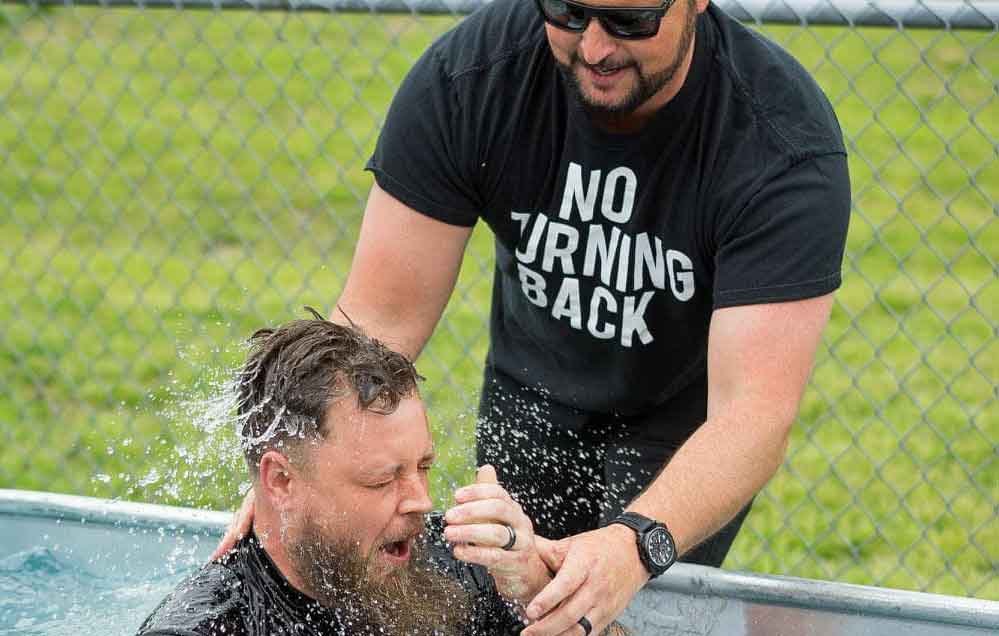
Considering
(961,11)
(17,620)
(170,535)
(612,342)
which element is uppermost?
(961,11)

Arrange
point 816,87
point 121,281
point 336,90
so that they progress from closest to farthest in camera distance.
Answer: point 816,87
point 121,281
point 336,90

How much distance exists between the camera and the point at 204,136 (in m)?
7.42

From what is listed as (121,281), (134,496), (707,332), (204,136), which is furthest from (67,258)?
(707,332)

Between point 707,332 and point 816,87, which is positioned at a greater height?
point 816,87

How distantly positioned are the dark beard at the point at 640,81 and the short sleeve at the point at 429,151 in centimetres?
32

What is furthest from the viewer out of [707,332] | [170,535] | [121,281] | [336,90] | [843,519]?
[336,90]

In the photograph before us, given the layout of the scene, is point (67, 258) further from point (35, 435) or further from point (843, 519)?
point (843, 519)

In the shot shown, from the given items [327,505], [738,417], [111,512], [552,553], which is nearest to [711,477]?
[738,417]

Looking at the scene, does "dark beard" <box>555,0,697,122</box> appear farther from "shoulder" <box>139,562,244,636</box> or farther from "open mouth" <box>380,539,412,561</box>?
"shoulder" <box>139,562,244,636</box>

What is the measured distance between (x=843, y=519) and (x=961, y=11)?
6.40ft

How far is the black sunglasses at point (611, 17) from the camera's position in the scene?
2.48 meters

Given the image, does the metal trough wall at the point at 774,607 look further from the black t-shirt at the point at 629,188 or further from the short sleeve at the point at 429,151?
the short sleeve at the point at 429,151

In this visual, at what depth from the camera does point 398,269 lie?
298 centimetres

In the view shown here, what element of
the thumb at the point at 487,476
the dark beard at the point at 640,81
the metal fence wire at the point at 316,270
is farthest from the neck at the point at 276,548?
the dark beard at the point at 640,81
